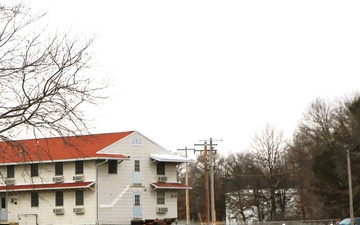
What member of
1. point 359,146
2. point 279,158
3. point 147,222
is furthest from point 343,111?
point 147,222

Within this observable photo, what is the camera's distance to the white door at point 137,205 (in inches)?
2454

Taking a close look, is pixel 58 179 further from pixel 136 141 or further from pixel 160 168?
pixel 160 168

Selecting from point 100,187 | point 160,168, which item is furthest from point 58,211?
point 160,168

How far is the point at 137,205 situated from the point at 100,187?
448cm

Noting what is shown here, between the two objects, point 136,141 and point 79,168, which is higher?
point 136,141

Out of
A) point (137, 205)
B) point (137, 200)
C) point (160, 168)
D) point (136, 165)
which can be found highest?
point (136, 165)

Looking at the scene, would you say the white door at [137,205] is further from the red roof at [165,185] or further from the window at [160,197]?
the window at [160,197]

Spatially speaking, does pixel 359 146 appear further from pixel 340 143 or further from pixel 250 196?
pixel 250 196

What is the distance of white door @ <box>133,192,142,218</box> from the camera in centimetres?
6234

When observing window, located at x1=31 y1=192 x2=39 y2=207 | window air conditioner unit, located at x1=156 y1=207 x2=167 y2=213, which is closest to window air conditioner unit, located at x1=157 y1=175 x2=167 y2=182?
window air conditioner unit, located at x1=156 y1=207 x2=167 y2=213

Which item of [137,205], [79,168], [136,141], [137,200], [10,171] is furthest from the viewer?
[136,141]

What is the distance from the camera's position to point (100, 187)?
197ft

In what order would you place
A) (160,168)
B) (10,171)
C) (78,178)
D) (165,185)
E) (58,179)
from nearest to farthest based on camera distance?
1. (78,178)
2. (58,179)
3. (10,171)
4. (165,185)
5. (160,168)

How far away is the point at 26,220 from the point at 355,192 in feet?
97.9
